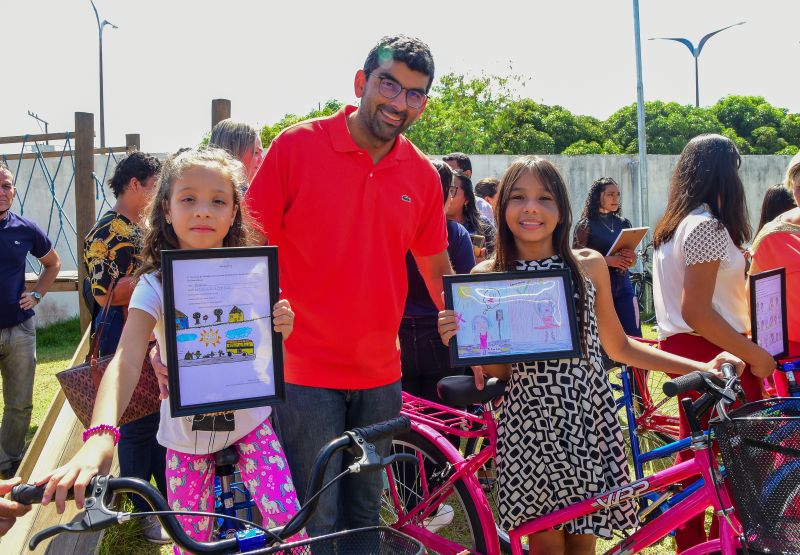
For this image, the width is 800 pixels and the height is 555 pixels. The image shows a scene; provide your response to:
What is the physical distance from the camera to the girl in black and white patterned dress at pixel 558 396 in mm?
2643

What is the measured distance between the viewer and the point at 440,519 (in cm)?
323

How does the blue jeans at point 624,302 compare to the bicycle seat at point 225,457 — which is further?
the blue jeans at point 624,302

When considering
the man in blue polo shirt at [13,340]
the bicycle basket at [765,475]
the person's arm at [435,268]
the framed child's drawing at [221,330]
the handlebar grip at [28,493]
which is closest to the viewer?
the handlebar grip at [28,493]

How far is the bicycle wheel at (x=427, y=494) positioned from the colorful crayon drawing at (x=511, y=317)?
0.73m

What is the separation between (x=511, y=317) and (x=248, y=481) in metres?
1.02

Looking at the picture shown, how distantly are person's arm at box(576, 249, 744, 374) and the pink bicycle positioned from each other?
307mm

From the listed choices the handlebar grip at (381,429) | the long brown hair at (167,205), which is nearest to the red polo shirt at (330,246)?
the long brown hair at (167,205)

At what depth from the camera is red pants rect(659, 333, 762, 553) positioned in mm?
3133

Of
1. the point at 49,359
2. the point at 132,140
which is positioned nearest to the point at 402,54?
the point at 132,140

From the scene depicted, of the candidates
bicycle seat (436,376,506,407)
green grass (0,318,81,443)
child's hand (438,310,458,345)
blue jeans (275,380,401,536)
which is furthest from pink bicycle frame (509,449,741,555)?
green grass (0,318,81,443)

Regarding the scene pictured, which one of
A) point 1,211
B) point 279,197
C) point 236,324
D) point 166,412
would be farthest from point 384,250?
point 1,211

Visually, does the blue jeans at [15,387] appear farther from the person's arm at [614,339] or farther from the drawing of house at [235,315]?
the person's arm at [614,339]

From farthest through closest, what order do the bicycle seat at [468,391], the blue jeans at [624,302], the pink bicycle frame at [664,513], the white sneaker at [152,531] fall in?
1. the blue jeans at [624,302]
2. the white sneaker at [152,531]
3. the bicycle seat at [468,391]
4. the pink bicycle frame at [664,513]

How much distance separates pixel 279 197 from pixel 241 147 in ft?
5.22
